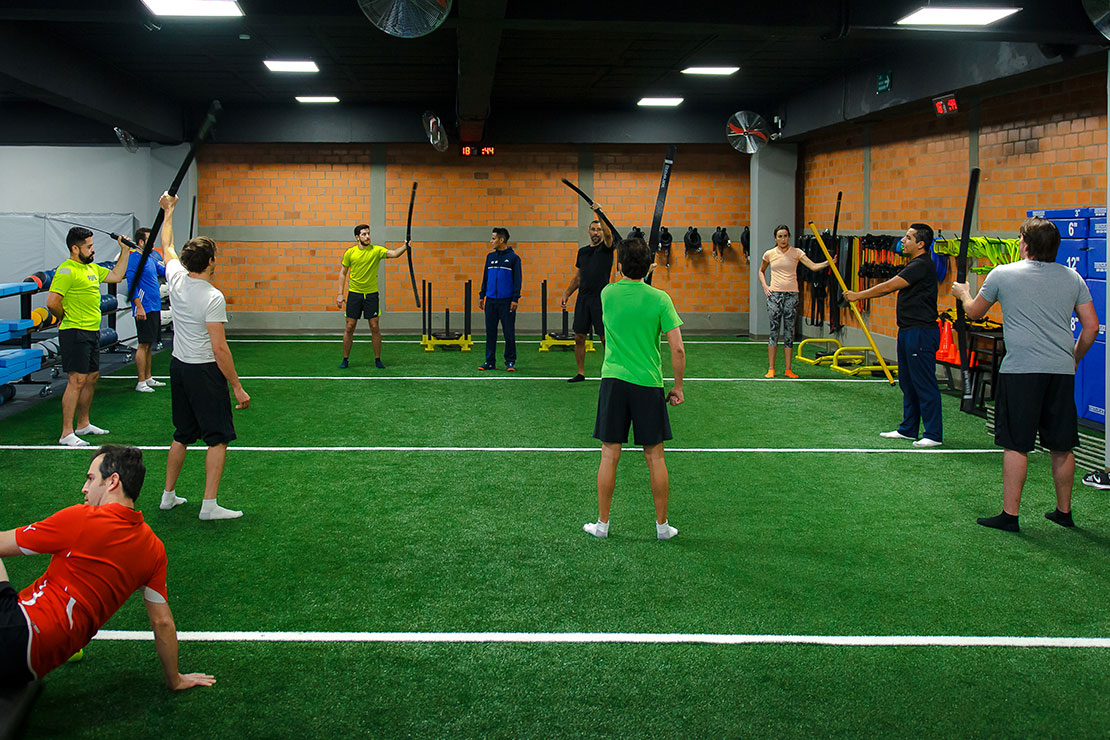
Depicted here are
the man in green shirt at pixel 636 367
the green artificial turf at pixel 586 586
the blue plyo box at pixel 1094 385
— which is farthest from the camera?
the blue plyo box at pixel 1094 385

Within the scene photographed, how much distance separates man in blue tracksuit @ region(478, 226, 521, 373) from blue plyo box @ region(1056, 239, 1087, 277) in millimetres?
6080

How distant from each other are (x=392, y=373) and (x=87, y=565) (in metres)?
8.94

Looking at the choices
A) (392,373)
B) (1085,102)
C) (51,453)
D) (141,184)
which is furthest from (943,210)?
(141,184)

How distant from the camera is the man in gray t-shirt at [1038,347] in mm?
5562

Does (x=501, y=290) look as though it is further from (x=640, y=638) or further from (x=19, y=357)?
(x=640, y=638)

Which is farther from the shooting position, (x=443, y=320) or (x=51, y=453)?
(x=443, y=320)

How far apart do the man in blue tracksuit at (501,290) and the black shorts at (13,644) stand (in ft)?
30.3

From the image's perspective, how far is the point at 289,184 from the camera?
1739 centimetres

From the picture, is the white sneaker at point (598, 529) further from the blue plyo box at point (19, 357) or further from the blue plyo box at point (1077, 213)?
the blue plyo box at point (19, 357)

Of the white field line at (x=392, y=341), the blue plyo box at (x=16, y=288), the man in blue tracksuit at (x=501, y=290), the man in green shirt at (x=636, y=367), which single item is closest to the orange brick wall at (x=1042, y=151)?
the man in blue tracksuit at (x=501, y=290)

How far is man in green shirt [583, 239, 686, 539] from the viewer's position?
5.36 meters

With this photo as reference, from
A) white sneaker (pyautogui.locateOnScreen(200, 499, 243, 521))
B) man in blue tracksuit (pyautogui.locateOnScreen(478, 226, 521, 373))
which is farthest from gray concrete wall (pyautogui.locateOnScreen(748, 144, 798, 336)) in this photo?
white sneaker (pyautogui.locateOnScreen(200, 499, 243, 521))

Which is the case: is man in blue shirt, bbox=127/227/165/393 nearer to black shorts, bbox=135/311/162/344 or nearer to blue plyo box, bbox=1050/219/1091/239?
black shorts, bbox=135/311/162/344

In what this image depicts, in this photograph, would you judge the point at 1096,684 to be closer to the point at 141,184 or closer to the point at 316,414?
the point at 316,414
